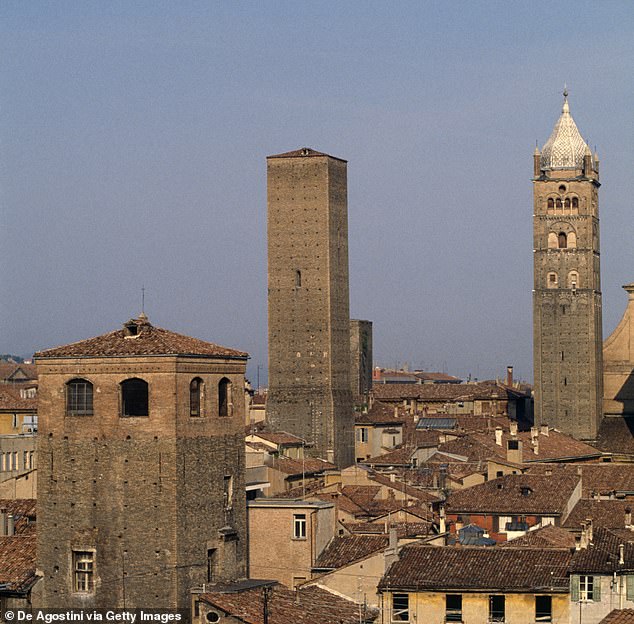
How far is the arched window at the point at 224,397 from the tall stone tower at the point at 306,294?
48691 millimetres

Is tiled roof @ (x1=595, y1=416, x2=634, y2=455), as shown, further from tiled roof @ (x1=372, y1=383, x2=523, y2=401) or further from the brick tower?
the brick tower

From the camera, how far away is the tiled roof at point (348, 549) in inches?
1622

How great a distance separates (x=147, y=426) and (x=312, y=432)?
166ft

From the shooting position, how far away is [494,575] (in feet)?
125

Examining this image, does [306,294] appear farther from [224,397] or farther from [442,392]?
[224,397]

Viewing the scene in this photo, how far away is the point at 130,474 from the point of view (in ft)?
123

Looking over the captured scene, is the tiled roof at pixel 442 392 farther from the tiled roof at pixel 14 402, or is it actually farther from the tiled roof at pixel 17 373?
the tiled roof at pixel 14 402

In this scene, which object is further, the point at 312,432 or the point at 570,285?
the point at 570,285

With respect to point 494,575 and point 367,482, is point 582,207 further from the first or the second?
point 494,575

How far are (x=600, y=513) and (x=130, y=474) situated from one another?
61.0ft

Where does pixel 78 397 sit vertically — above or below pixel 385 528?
above

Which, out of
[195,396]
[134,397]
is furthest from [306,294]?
[134,397]

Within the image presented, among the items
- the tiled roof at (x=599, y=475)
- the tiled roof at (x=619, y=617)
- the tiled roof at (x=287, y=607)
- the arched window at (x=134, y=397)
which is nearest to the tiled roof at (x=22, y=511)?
the arched window at (x=134, y=397)

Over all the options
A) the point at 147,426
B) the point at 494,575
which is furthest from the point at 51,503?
the point at 494,575
